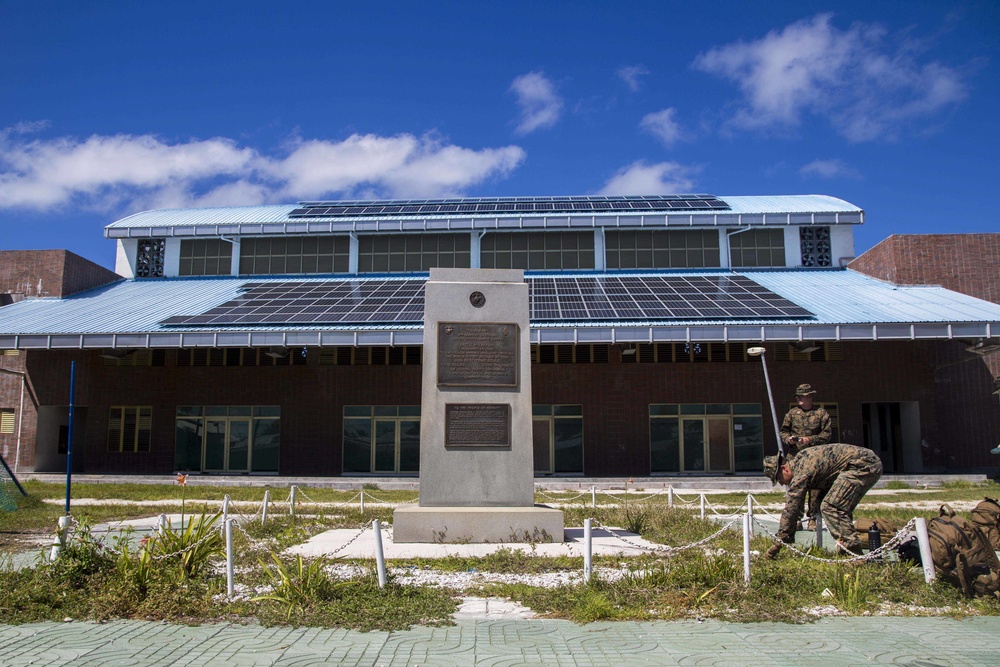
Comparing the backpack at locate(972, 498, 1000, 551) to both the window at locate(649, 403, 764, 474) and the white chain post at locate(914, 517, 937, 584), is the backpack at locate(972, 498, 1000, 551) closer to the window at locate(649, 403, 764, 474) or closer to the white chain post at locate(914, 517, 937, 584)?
the white chain post at locate(914, 517, 937, 584)

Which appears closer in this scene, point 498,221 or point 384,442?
point 384,442

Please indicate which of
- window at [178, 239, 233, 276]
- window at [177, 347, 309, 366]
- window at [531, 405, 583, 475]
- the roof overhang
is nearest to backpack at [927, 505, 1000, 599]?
the roof overhang

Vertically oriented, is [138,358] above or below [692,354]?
below

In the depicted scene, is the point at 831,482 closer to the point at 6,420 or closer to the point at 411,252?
the point at 411,252

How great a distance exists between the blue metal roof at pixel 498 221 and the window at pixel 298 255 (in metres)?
0.68

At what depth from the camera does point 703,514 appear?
15.6 m

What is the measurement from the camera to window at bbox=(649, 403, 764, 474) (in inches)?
1127

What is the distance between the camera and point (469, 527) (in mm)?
11680

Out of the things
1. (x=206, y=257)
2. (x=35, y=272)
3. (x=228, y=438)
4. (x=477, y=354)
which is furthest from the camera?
(x=206, y=257)

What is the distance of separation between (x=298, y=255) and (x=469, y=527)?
995 inches

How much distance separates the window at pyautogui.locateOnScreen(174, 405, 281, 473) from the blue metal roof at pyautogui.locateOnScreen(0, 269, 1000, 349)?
4146 mm

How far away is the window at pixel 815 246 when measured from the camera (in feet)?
112

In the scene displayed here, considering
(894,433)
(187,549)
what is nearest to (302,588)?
(187,549)

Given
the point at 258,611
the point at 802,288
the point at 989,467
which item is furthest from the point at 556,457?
the point at 258,611
